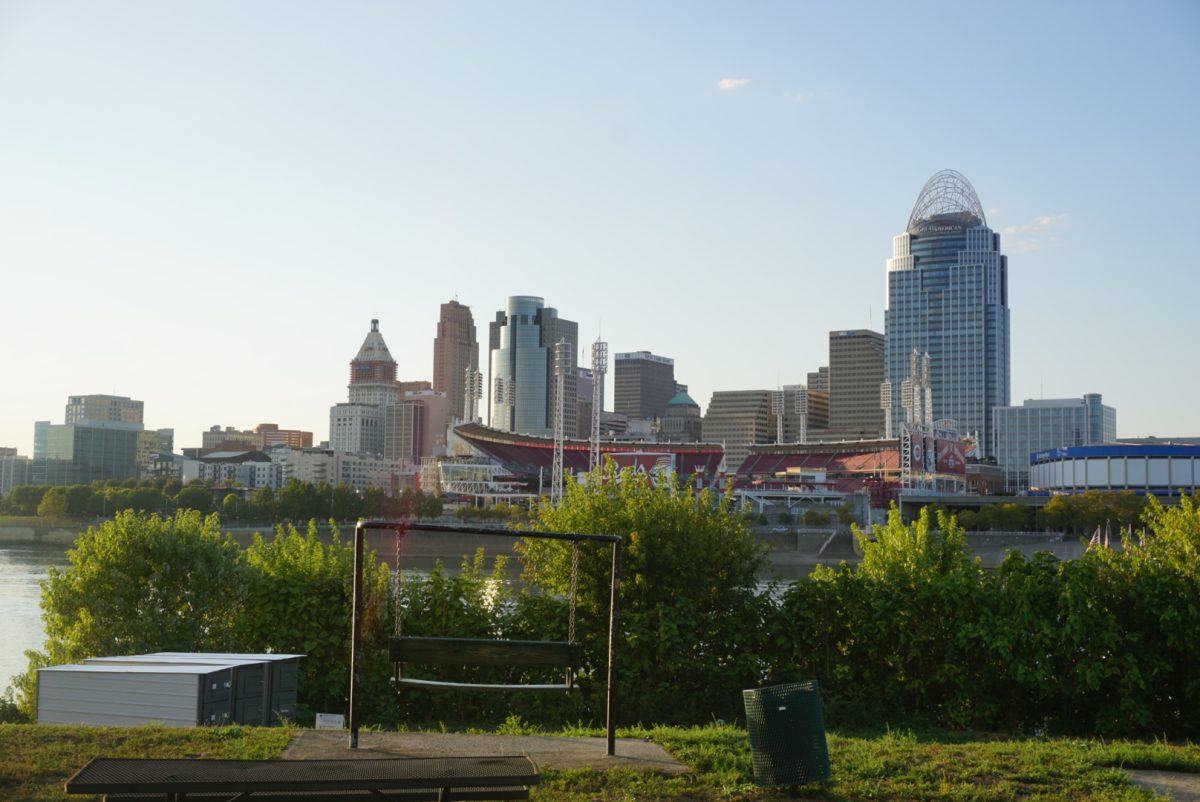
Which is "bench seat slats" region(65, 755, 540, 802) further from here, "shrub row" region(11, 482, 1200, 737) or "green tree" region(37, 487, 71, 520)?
"green tree" region(37, 487, 71, 520)

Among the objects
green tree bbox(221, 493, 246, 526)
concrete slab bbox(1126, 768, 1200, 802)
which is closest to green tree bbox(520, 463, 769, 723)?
concrete slab bbox(1126, 768, 1200, 802)

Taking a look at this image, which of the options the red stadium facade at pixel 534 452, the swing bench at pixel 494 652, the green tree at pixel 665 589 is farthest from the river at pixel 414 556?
the red stadium facade at pixel 534 452

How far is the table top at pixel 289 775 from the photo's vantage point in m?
5.93

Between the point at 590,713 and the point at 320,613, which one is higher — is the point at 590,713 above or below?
below

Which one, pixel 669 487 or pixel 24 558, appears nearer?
pixel 669 487

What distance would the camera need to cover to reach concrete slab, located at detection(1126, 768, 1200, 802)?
7.55 m

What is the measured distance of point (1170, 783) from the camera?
796 centimetres

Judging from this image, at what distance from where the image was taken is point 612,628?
348 inches

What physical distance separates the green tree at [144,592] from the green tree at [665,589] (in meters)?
5.70

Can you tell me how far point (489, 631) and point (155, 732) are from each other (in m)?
6.94

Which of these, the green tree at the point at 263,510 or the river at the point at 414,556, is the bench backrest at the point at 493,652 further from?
the green tree at the point at 263,510

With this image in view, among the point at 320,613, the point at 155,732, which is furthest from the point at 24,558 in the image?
the point at 155,732

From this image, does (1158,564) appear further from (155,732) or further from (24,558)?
(24,558)

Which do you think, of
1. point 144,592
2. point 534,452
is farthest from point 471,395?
point 144,592
